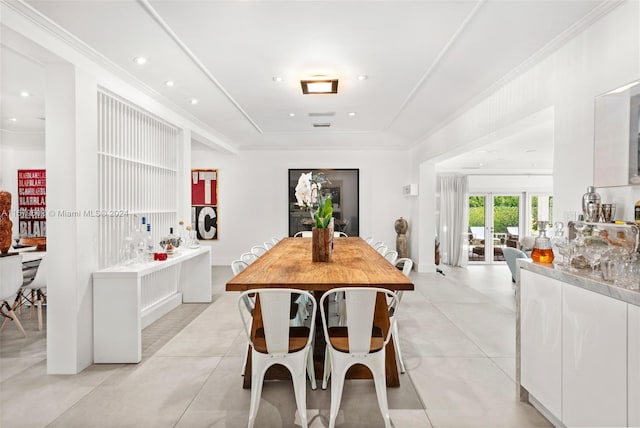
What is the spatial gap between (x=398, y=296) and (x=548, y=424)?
3.72ft

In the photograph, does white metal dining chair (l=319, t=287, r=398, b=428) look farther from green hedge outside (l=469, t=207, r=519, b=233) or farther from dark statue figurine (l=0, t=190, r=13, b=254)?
green hedge outside (l=469, t=207, r=519, b=233)

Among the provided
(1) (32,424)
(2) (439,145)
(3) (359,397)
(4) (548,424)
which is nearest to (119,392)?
(1) (32,424)

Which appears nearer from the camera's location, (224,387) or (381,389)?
(381,389)

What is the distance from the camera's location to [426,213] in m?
6.96

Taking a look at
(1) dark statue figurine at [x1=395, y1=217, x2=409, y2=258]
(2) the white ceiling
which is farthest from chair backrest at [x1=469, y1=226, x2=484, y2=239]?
(2) the white ceiling

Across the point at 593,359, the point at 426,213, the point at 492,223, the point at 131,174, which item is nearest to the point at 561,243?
the point at 593,359

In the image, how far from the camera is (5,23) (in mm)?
2156

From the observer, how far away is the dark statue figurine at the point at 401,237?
7.40 m

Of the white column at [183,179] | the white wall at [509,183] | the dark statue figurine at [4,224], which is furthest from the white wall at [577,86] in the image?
the white wall at [509,183]

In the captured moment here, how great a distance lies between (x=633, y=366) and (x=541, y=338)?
25.1 inches

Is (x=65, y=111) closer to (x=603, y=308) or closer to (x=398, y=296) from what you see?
(x=398, y=296)

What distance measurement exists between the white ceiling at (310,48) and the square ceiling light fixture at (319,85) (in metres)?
0.10

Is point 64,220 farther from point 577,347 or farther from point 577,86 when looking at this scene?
point 577,86

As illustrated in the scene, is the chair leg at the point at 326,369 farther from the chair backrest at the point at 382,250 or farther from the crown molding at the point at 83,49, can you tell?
the crown molding at the point at 83,49
